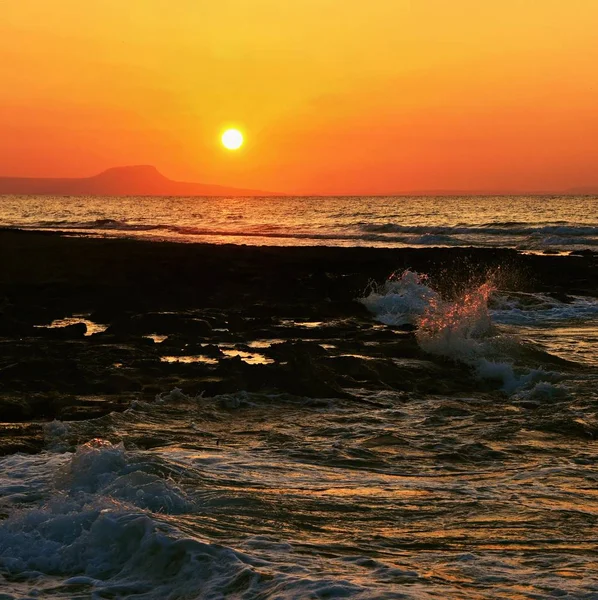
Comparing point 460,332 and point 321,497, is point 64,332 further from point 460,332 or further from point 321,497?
point 321,497

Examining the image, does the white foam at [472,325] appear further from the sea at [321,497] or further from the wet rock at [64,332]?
the wet rock at [64,332]

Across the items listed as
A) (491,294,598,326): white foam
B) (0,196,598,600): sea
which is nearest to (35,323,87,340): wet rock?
(0,196,598,600): sea

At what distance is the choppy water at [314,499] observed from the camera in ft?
17.1

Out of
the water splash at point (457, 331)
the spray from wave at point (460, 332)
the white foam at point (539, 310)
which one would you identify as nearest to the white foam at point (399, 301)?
the spray from wave at point (460, 332)

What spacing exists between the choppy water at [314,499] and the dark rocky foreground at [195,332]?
0.55 metres

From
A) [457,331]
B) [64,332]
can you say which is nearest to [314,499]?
[64,332]

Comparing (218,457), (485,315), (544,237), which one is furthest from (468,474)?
(544,237)

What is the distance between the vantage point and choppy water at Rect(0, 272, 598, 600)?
17.1 ft

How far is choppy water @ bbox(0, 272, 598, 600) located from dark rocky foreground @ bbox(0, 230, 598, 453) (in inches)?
21.6

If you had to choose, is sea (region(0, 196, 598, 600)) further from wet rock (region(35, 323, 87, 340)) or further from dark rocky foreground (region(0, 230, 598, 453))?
wet rock (region(35, 323, 87, 340))

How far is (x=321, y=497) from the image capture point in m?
6.74

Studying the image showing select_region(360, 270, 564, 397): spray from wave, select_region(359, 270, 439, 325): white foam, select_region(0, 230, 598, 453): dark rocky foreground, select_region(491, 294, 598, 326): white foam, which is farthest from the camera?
select_region(491, 294, 598, 326): white foam

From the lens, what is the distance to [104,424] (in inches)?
349

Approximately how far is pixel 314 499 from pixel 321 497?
81mm
